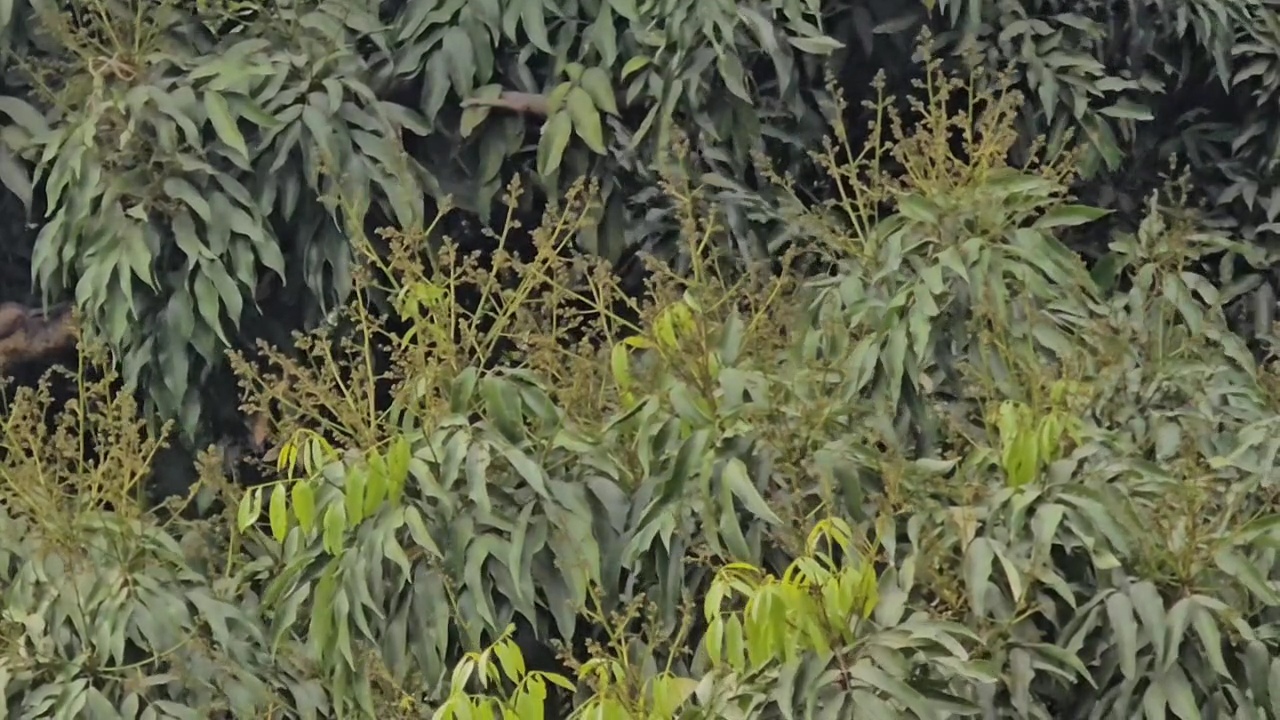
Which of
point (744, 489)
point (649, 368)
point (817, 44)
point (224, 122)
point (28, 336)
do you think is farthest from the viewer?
point (28, 336)

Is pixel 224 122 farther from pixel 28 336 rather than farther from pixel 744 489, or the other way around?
pixel 744 489

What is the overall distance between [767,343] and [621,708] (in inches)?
26.3

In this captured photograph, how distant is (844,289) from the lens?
2166mm

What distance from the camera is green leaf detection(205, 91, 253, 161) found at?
248cm

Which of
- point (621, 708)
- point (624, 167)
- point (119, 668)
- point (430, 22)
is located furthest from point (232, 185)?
point (621, 708)

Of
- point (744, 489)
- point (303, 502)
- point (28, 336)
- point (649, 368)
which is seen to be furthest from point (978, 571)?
point (28, 336)

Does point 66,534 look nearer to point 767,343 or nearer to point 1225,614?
point 767,343

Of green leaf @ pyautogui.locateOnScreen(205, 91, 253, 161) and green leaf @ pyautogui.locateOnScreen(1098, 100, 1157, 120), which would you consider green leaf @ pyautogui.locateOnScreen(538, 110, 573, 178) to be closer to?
green leaf @ pyautogui.locateOnScreen(205, 91, 253, 161)

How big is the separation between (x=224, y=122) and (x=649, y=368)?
0.81 m

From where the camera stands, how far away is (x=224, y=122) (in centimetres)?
249

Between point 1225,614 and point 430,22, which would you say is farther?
point 430,22

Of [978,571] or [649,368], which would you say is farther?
[649,368]

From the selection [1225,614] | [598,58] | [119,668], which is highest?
[598,58]

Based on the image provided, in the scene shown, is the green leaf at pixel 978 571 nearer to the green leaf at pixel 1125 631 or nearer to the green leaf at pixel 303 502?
the green leaf at pixel 1125 631
